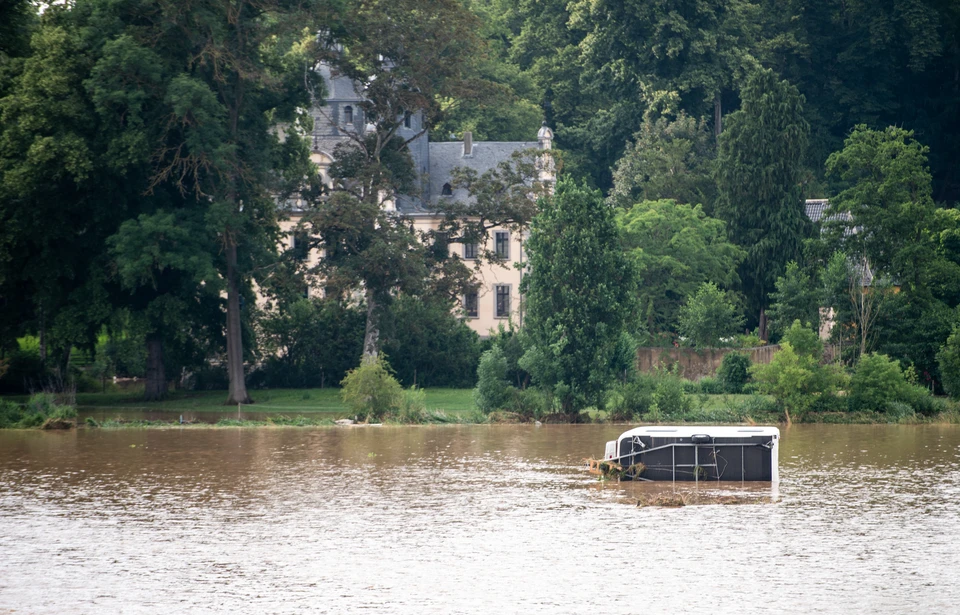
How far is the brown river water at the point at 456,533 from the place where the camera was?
21.5m

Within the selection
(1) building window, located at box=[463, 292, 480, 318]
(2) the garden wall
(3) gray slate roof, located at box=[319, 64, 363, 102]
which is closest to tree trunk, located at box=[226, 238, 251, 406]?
(2) the garden wall

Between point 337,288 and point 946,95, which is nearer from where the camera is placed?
point 337,288

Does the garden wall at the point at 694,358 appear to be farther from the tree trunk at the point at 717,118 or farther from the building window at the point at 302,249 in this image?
the tree trunk at the point at 717,118

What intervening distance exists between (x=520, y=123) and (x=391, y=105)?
32.8 m

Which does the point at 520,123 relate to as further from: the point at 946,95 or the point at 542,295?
the point at 542,295

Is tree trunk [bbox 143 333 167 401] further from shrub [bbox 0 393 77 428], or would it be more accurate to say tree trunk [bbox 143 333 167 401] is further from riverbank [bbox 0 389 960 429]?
shrub [bbox 0 393 77 428]

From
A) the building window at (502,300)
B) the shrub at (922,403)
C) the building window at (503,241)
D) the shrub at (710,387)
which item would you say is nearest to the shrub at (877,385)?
the shrub at (922,403)

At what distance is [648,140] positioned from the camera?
274 feet

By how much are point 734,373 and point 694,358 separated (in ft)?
15.1

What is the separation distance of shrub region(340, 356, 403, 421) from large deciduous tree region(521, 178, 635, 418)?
510 cm

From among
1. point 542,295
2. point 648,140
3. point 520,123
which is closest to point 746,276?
point 648,140

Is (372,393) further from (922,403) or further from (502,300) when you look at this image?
(502,300)

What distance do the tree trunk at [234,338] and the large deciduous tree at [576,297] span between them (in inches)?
539

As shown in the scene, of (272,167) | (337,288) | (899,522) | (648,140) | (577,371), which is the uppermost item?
(648,140)
